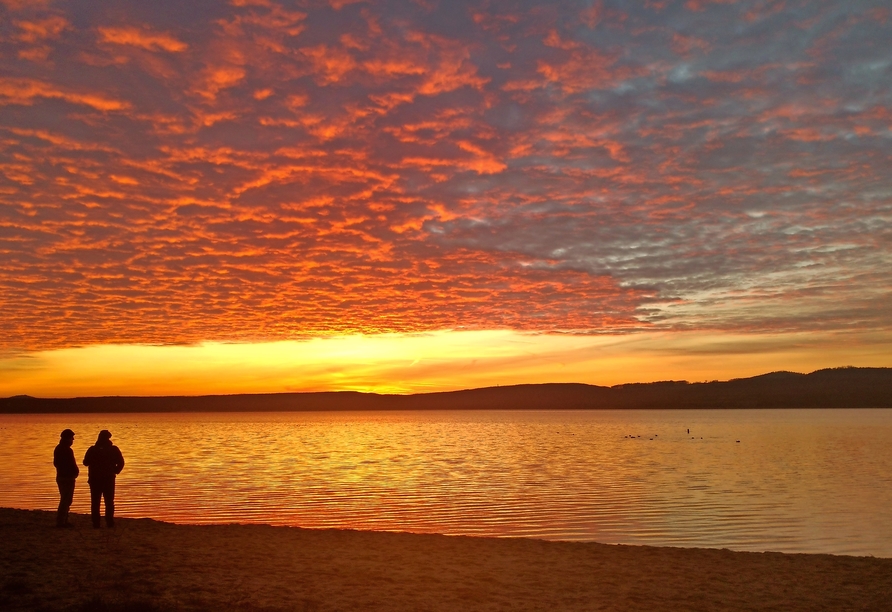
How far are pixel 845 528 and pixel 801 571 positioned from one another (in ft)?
35.1

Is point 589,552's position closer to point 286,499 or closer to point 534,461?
point 286,499

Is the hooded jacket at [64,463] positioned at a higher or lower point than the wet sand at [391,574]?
higher

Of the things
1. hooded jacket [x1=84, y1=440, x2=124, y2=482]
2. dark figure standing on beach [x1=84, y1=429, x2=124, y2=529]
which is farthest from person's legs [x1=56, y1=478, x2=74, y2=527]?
hooded jacket [x1=84, y1=440, x2=124, y2=482]

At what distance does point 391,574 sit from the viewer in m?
14.3

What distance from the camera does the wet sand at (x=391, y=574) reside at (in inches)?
461

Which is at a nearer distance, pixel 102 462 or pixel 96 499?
pixel 102 462

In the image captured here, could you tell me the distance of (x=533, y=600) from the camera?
40.9 ft

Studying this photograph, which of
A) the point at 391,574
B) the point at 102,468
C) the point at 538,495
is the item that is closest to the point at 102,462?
the point at 102,468

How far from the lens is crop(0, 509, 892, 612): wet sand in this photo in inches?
461

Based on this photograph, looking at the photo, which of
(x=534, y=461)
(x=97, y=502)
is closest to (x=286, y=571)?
(x=97, y=502)

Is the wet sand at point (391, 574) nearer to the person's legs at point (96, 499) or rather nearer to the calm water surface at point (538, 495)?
the person's legs at point (96, 499)

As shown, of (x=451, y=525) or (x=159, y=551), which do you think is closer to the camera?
(x=159, y=551)

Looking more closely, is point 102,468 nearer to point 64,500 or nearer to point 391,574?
point 64,500

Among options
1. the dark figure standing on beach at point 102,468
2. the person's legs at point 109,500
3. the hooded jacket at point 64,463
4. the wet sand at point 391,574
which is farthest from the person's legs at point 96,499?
the hooded jacket at point 64,463
